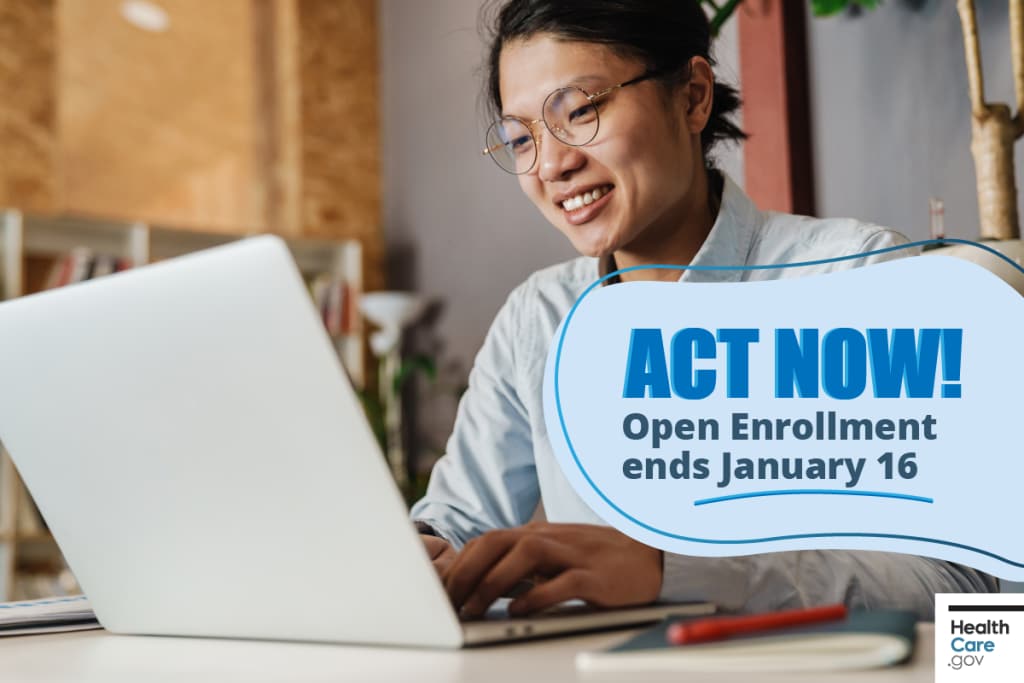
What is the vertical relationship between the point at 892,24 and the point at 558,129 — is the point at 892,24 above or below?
above

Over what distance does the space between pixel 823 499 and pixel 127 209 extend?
4436 mm

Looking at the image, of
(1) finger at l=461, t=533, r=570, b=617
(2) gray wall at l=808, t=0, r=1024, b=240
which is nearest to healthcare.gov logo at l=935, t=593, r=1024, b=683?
(1) finger at l=461, t=533, r=570, b=617

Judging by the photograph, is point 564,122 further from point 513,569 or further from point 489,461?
point 513,569

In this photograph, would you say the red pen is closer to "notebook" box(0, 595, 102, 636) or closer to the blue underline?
the blue underline

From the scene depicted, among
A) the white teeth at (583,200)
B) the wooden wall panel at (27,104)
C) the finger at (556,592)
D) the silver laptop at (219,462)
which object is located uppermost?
the wooden wall panel at (27,104)

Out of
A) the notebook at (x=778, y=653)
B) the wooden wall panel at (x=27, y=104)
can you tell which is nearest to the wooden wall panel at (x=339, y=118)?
the wooden wall panel at (x=27, y=104)

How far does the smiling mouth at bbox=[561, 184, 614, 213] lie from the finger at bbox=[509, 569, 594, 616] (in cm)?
61

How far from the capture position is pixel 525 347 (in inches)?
54.0

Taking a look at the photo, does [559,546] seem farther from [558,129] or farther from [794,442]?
[558,129]

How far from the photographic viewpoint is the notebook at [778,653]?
509 millimetres

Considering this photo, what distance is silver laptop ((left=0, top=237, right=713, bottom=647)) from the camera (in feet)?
1.83

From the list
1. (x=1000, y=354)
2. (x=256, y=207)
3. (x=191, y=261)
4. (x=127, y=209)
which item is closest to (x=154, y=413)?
(x=191, y=261)

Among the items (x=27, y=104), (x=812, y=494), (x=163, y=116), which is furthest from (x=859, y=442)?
(x=163, y=116)

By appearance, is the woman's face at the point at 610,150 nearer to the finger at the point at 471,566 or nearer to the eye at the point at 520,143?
the eye at the point at 520,143
